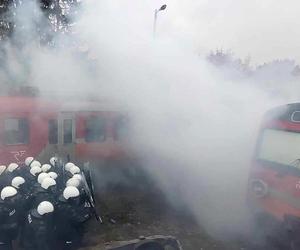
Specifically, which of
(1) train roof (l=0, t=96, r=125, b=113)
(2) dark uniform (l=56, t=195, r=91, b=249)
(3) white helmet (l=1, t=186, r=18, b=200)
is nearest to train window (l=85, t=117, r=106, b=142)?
(1) train roof (l=0, t=96, r=125, b=113)

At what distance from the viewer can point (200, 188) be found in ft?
29.1

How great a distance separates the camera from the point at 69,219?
5.35 m

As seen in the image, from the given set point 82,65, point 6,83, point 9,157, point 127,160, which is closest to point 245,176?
point 127,160

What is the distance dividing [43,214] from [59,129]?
13.6 feet

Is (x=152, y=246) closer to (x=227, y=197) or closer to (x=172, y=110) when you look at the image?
(x=227, y=197)

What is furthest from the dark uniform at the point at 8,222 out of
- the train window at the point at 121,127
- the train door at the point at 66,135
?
the train window at the point at 121,127

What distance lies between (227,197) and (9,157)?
466 centimetres

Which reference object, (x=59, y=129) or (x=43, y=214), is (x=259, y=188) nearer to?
(x=43, y=214)

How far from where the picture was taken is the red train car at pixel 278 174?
5145 mm

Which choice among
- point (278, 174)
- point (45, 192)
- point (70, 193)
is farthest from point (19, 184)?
point (278, 174)

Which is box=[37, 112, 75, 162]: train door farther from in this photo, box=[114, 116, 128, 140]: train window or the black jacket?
the black jacket

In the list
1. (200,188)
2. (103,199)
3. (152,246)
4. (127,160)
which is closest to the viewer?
(152,246)

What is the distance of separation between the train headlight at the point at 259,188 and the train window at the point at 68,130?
15.4ft

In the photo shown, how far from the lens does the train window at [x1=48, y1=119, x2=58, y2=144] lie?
8875 mm
